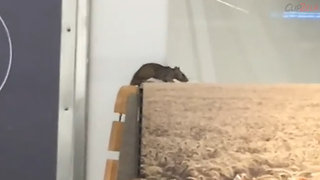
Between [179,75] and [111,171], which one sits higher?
[179,75]

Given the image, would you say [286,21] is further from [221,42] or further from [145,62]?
[145,62]

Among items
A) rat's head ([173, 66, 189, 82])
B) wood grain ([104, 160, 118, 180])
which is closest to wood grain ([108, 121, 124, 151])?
wood grain ([104, 160, 118, 180])

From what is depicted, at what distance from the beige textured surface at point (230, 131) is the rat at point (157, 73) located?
0.08m

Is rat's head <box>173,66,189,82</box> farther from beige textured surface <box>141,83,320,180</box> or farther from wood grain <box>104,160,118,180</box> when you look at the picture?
wood grain <box>104,160,118,180</box>

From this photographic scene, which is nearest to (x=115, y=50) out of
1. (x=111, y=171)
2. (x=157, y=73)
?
(x=157, y=73)

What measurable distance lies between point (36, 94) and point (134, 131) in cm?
23

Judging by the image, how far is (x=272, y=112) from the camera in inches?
A: 27.7

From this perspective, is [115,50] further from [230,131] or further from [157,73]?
[230,131]

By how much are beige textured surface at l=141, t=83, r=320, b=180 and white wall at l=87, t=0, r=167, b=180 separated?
147mm

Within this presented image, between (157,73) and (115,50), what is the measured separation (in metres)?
0.10

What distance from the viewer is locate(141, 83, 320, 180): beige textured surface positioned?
2.26 feet

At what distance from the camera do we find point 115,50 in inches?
33.7

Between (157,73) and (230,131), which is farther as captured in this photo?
(157,73)

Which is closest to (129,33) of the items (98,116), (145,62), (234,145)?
(145,62)
